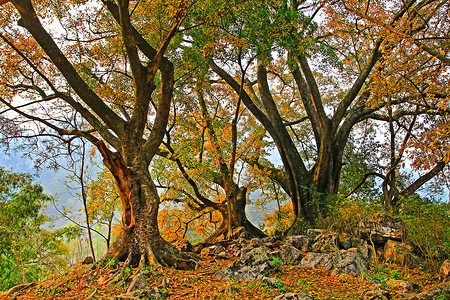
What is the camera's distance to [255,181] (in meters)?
12.0

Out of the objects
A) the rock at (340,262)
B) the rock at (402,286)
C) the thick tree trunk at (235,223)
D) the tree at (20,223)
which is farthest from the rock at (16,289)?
the rock at (402,286)


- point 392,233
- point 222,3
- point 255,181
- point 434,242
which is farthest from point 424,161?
point 255,181

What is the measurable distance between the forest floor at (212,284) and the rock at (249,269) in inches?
6.4

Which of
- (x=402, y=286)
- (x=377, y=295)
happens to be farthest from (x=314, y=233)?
(x=377, y=295)

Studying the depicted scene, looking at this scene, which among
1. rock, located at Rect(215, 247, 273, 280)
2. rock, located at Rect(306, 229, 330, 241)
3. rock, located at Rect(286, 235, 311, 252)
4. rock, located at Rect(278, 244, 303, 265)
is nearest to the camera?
rock, located at Rect(215, 247, 273, 280)

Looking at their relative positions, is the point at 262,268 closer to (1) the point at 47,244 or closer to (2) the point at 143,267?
(2) the point at 143,267

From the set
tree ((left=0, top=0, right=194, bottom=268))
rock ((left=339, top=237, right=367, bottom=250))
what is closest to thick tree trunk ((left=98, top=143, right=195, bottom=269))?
tree ((left=0, top=0, right=194, bottom=268))

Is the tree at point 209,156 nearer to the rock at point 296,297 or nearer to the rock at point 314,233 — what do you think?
the rock at point 314,233

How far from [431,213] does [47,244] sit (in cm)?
882

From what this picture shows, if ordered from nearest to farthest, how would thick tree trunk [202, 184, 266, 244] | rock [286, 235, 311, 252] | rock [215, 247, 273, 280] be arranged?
rock [215, 247, 273, 280]
rock [286, 235, 311, 252]
thick tree trunk [202, 184, 266, 244]

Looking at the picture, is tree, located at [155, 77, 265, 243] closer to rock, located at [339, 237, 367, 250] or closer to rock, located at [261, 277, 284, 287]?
rock, located at [339, 237, 367, 250]

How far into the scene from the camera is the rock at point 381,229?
459 cm

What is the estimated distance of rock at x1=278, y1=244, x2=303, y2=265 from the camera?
4793mm

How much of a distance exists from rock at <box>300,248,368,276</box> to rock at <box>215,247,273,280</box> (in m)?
0.79
